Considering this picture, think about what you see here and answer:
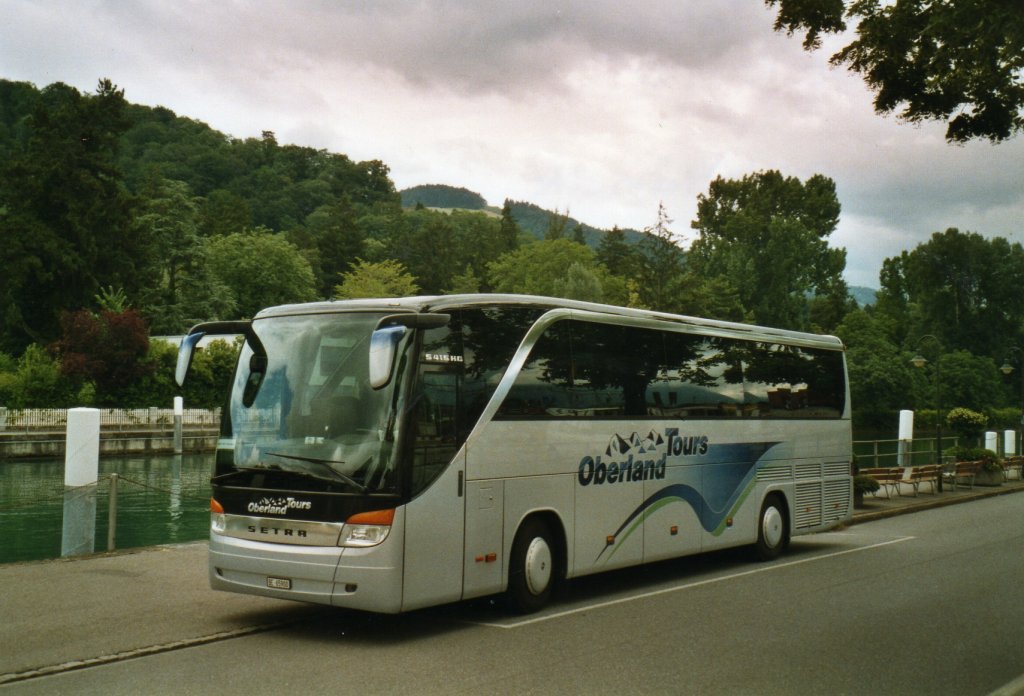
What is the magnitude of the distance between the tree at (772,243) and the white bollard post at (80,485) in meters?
81.8

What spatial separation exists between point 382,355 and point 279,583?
2529mm

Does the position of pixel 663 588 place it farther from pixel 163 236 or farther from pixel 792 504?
pixel 163 236

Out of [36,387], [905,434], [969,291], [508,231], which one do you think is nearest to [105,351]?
[36,387]

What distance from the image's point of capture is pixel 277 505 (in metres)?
9.62

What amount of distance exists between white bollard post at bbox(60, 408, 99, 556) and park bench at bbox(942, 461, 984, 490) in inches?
1011

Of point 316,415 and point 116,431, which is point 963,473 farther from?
point 116,431

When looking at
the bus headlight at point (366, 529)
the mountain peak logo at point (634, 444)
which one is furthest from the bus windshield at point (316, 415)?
the mountain peak logo at point (634, 444)

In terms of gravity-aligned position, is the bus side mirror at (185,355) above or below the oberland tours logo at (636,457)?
above

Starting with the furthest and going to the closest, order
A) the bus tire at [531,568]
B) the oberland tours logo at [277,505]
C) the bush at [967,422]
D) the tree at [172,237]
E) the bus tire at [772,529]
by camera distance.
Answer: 1. the tree at [172,237]
2. the bush at [967,422]
3. the bus tire at [772,529]
4. the bus tire at [531,568]
5. the oberland tours logo at [277,505]

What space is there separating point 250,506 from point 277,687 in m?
2.48

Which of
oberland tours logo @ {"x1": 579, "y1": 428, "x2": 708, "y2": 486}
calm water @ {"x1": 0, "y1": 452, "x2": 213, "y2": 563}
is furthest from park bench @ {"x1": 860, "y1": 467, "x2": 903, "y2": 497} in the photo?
calm water @ {"x1": 0, "y1": 452, "x2": 213, "y2": 563}

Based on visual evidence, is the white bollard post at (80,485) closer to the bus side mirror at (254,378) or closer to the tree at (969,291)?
the bus side mirror at (254,378)

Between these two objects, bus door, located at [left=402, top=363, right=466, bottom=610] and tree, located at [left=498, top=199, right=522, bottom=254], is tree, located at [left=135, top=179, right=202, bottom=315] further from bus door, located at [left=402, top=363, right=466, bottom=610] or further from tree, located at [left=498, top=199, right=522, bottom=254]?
bus door, located at [left=402, top=363, right=466, bottom=610]

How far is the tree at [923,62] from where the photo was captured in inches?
426
